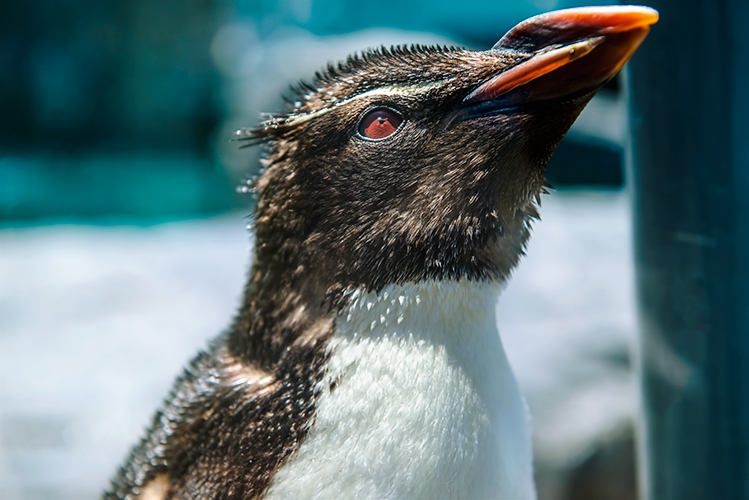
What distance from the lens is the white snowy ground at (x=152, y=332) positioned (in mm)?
2205

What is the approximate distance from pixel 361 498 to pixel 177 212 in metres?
6.93

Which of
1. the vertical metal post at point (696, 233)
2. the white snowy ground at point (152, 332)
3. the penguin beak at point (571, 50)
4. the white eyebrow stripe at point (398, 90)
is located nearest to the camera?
the penguin beak at point (571, 50)

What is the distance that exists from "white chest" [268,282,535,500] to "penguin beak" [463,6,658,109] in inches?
9.3

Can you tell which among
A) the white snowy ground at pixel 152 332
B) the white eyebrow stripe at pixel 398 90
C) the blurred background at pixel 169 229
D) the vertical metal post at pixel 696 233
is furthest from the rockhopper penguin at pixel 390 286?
the white snowy ground at pixel 152 332

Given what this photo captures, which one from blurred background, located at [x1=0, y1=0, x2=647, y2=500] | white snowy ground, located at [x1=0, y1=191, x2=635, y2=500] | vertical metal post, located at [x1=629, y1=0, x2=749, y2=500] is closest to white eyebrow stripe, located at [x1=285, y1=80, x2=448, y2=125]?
blurred background, located at [x1=0, y1=0, x2=647, y2=500]

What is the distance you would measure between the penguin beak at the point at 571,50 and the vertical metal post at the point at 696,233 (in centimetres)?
40

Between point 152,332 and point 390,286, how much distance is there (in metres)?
2.16

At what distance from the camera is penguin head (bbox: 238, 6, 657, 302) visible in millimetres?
712

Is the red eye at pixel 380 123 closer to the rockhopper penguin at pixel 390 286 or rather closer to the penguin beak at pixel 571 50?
the rockhopper penguin at pixel 390 286

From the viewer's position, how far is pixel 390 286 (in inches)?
30.6

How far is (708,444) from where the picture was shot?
1.08 m

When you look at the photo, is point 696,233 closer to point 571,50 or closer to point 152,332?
point 571,50

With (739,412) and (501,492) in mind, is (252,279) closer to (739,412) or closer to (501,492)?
A: (501,492)

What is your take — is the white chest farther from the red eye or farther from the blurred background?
the blurred background
